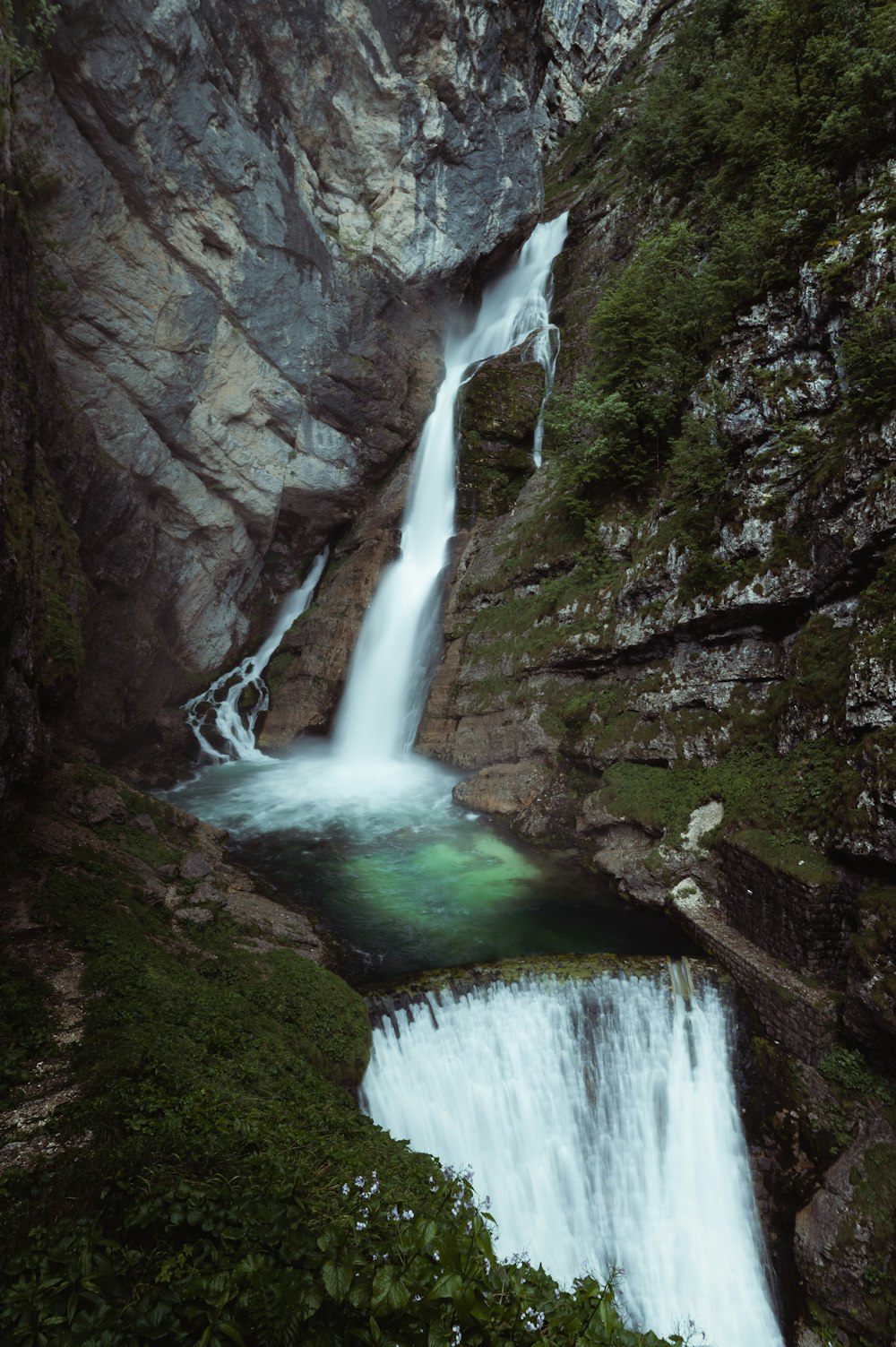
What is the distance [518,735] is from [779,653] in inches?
253

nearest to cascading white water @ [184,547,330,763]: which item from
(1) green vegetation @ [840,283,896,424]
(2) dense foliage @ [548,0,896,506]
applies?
(2) dense foliage @ [548,0,896,506]

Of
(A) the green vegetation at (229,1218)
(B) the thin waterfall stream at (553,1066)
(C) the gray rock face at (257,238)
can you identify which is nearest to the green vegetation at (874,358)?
(B) the thin waterfall stream at (553,1066)

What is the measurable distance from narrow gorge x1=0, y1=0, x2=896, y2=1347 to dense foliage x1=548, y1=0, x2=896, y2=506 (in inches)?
4.9

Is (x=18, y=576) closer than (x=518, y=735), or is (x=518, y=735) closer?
(x=18, y=576)

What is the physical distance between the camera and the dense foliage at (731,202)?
436 inches

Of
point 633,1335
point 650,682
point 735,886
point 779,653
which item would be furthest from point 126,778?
point 633,1335

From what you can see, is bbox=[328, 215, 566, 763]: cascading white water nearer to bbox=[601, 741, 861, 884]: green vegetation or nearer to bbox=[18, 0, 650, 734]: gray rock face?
bbox=[18, 0, 650, 734]: gray rock face

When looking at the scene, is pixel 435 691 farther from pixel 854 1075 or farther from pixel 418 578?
pixel 854 1075

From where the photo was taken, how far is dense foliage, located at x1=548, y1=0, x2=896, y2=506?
1109 cm

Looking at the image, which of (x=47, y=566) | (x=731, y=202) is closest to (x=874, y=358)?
(x=731, y=202)

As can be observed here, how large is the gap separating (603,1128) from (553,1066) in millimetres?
912

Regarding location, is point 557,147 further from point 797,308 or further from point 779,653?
point 779,653

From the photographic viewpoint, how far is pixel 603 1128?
762 centimetres

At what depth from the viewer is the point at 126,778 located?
16844 mm
